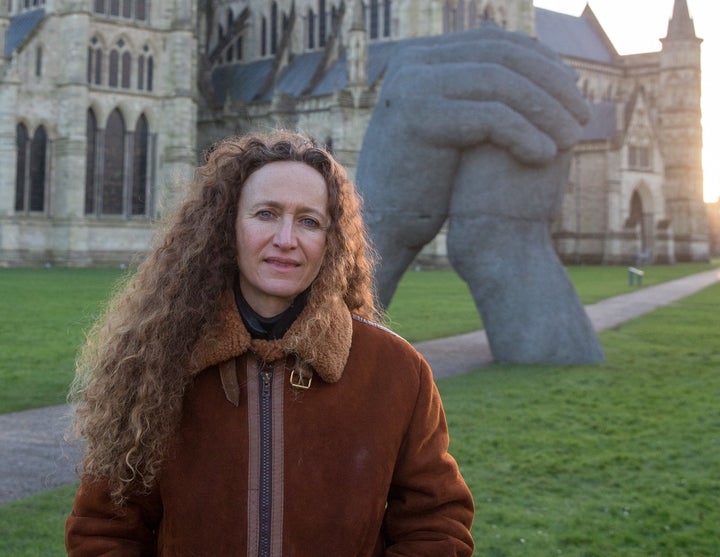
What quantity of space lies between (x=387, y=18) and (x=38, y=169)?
18.9 metres

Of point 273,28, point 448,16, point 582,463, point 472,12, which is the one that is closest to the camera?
point 582,463

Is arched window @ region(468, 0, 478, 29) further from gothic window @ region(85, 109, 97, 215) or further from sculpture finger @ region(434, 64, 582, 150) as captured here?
sculpture finger @ region(434, 64, 582, 150)

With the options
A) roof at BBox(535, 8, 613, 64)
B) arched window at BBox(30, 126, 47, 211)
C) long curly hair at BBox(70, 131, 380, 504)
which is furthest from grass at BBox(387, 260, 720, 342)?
roof at BBox(535, 8, 613, 64)

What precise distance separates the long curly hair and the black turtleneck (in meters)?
0.05

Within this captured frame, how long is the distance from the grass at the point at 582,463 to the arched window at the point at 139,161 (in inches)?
1313

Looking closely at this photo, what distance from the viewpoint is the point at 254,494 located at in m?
2.35

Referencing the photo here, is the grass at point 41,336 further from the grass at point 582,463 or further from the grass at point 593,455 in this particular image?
the grass at point 593,455

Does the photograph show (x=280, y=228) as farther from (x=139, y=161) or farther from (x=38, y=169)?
(x=139, y=161)

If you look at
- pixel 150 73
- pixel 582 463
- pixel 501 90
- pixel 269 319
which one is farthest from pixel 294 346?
pixel 150 73

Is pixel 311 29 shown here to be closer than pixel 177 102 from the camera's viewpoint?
No

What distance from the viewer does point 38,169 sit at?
4012 cm

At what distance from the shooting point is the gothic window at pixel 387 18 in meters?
46.5

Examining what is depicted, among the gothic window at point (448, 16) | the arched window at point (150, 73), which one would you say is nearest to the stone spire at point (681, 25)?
the gothic window at point (448, 16)

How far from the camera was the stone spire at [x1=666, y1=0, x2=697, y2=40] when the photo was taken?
203ft
